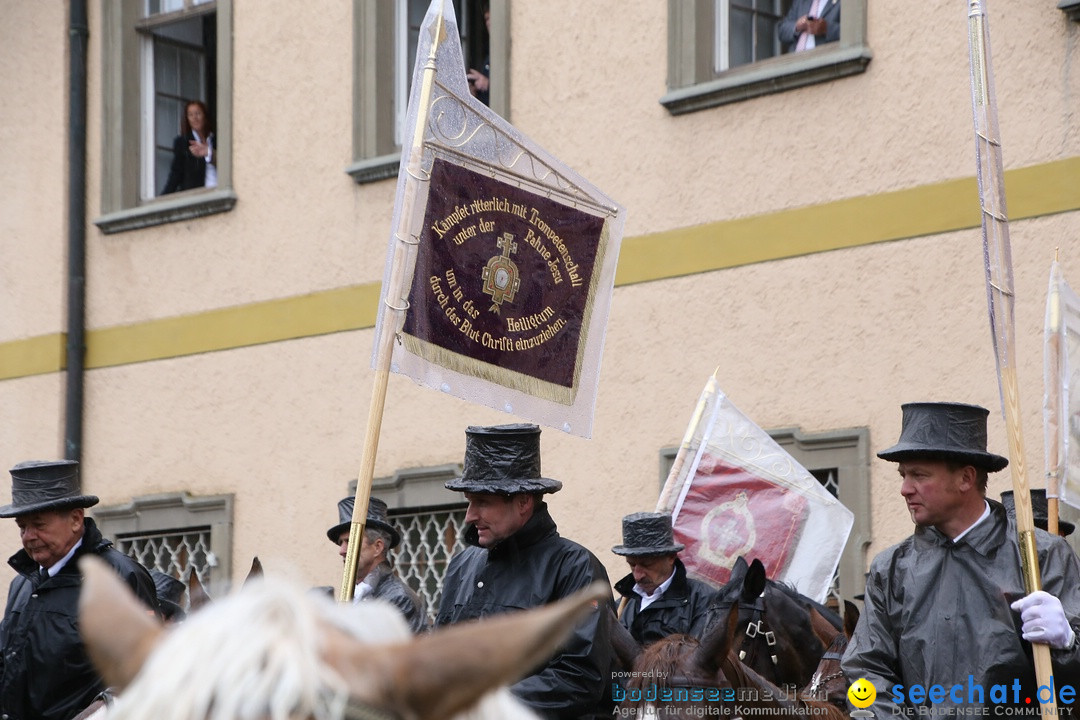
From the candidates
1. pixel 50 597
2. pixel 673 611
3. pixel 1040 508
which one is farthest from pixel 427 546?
pixel 1040 508

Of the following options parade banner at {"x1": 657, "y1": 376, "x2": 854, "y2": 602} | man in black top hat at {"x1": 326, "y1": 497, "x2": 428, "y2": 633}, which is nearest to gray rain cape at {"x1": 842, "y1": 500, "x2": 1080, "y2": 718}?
man in black top hat at {"x1": 326, "y1": 497, "x2": 428, "y2": 633}

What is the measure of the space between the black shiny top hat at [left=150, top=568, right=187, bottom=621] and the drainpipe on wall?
294 cm

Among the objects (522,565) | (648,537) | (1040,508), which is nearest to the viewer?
(522,565)

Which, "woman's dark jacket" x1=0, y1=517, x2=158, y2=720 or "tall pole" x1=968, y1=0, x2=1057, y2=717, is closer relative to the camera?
"tall pole" x1=968, y1=0, x2=1057, y2=717

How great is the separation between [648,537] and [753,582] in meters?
0.98

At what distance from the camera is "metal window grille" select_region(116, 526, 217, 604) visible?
13000 mm

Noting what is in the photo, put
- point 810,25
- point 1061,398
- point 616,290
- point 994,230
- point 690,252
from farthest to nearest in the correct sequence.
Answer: point 616,290, point 690,252, point 810,25, point 1061,398, point 994,230

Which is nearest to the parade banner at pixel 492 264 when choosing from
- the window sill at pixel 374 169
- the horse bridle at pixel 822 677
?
the horse bridle at pixel 822 677

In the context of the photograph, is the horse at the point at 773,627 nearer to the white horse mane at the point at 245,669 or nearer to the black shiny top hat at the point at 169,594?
the black shiny top hat at the point at 169,594

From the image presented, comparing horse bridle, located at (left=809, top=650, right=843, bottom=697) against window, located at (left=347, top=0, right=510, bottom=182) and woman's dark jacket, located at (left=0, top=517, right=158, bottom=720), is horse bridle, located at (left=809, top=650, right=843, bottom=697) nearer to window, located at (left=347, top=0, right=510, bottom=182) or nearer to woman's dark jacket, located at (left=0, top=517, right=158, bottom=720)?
woman's dark jacket, located at (left=0, top=517, right=158, bottom=720)

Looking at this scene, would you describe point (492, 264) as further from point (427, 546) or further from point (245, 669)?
point (427, 546)

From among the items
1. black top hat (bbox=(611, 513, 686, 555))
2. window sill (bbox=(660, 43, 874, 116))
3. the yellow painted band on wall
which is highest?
window sill (bbox=(660, 43, 874, 116))

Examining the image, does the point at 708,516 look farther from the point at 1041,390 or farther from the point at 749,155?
the point at 749,155

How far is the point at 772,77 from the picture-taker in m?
10.0
